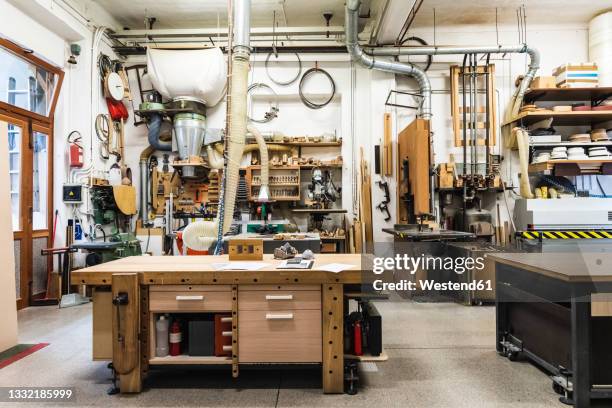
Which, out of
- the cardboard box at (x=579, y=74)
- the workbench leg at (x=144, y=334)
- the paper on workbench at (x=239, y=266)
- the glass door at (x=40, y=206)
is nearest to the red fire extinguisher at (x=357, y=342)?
the paper on workbench at (x=239, y=266)

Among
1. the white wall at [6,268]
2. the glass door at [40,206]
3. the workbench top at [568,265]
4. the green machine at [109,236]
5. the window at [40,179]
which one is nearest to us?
the workbench top at [568,265]

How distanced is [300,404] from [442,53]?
16.3ft

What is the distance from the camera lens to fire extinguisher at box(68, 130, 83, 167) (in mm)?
4633

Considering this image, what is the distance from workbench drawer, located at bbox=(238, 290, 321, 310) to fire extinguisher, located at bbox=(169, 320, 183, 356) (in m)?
0.44

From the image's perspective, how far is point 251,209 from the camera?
5512mm

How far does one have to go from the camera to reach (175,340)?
216cm

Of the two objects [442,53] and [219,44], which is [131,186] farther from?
[442,53]

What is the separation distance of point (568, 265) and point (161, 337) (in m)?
2.52

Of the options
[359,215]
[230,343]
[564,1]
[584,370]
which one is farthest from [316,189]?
[564,1]

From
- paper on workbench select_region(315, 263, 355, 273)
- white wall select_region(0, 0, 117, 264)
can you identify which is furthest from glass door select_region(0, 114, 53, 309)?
paper on workbench select_region(315, 263, 355, 273)

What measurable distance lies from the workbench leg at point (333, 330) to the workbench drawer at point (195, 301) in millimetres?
583

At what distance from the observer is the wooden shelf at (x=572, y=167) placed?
190 inches

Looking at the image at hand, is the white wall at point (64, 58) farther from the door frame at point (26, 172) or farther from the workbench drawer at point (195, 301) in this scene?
the workbench drawer at point (195, 301)

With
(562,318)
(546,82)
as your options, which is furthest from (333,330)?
(546,82)
